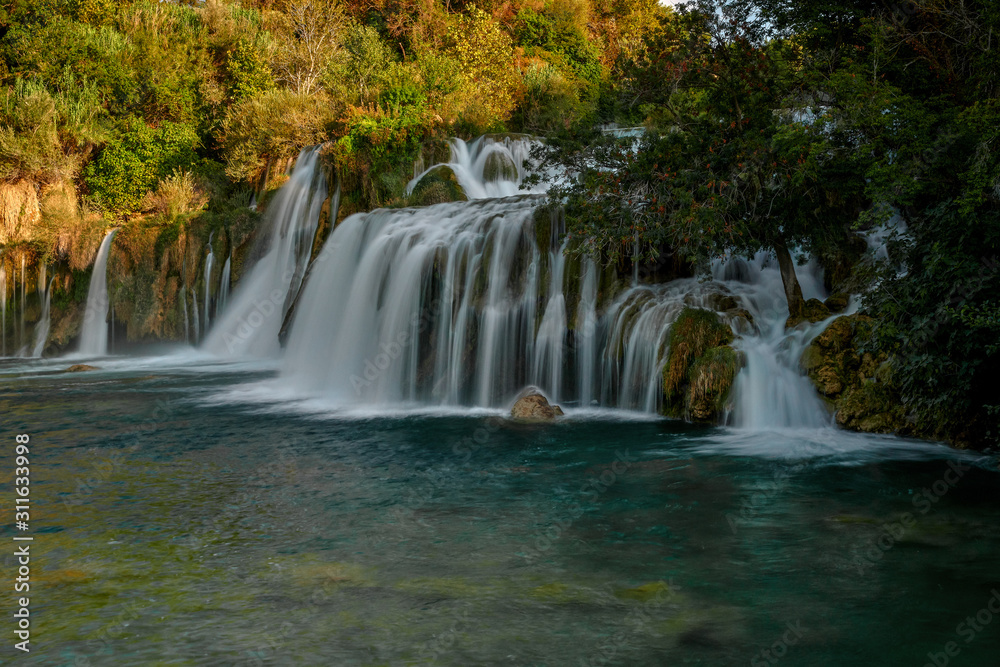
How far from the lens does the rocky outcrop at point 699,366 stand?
11891 mm

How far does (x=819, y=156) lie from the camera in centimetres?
1129

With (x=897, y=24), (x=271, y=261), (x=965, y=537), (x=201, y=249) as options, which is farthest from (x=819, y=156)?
(x=201, y=249)

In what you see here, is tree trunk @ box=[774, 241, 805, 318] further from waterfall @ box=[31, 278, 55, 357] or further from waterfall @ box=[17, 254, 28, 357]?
waterfall @ box=[17, 254, 28, 357]

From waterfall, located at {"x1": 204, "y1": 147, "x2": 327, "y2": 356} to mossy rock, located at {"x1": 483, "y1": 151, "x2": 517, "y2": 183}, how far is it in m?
4.67

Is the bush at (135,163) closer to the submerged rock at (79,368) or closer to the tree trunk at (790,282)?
the submerged rock at (79,368)

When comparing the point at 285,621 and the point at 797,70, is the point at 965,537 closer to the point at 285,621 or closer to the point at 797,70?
the point at 285,621

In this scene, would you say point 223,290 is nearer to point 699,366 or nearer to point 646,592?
point 699,366

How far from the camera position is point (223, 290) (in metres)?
23.6

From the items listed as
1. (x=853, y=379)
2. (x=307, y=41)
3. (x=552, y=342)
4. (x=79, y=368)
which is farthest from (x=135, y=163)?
(x=853, y=379)

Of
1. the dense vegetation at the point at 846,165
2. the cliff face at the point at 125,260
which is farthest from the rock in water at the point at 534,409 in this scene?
the cliff face at the point at 125,260

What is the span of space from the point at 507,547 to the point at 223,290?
18291mm

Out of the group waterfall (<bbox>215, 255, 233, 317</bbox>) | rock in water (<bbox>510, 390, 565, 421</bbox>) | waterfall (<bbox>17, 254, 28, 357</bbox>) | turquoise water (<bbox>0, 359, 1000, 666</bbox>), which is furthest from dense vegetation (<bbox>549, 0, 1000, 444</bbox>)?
waterfall (<bbox>17, 254, 28, 357</bbox>)

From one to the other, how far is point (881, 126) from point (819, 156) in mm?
1233

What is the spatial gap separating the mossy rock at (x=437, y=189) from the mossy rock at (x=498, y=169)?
1011 millimetres
